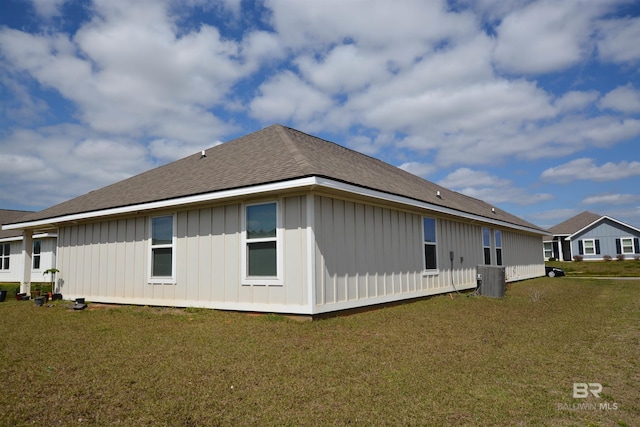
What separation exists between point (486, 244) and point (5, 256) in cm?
2804

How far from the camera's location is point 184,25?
11.8 m

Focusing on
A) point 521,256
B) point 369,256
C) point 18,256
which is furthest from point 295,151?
point 18,256

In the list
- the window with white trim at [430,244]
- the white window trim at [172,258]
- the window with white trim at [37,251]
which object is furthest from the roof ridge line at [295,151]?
→ the window with white trim at [37,251]

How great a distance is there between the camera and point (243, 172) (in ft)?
33.4

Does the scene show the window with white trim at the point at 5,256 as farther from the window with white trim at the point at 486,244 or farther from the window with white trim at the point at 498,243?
the window with white trim at the point at 498,243

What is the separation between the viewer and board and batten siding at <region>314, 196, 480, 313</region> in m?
8.91

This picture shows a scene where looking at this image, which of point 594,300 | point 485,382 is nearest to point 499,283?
point 594,300

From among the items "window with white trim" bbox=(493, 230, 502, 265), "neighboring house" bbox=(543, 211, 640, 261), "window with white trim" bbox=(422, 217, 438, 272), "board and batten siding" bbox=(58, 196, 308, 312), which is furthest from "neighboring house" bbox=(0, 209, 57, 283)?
"neighboring house" bbox=(543, 211, 640, 261)

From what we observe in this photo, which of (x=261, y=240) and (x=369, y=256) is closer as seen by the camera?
(x=261, y=240)

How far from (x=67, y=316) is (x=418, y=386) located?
9.36 metres

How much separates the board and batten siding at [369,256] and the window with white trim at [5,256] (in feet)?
84.4

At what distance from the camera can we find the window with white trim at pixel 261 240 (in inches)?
358

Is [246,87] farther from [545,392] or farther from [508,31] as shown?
[545,392]

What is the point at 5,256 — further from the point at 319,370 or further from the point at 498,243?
the point at 498,243
